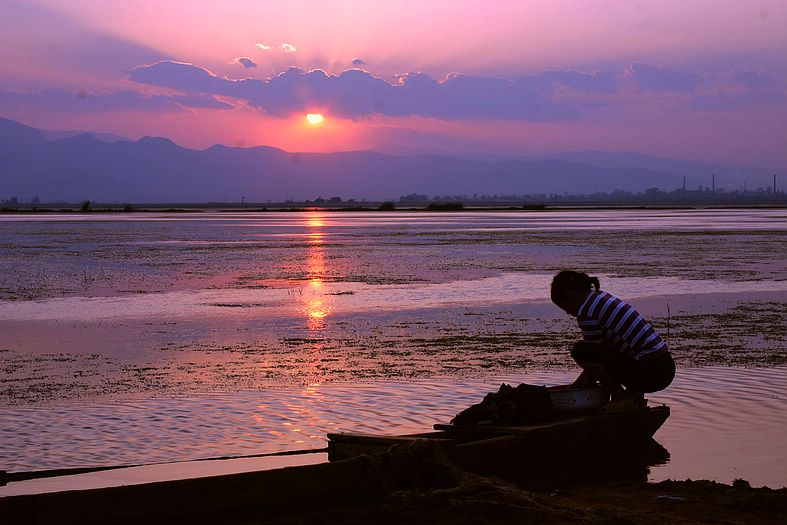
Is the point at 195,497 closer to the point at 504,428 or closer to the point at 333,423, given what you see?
the point at 504,428

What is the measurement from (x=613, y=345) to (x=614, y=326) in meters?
0.25

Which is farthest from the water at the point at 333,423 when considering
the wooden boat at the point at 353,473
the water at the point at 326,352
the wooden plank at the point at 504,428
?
the wooden plank at the point at 504,428

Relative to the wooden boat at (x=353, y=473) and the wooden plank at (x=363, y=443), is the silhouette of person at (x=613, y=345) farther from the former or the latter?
the wooden plank at (x=363, y=443)

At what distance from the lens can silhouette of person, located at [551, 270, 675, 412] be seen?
406 inches

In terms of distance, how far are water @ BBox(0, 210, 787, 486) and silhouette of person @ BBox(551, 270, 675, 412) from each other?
0.84 m

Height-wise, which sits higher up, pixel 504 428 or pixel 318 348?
pixel 504 428

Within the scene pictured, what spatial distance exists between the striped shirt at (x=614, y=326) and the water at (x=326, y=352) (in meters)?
1.20

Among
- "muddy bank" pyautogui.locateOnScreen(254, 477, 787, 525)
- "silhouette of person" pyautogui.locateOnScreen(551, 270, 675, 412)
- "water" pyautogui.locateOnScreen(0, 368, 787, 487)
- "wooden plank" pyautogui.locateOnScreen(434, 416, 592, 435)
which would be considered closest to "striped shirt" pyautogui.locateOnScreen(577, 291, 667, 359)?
"silhouette of person" pyautogui.locateOnScreen(551, 270, 675, 412)

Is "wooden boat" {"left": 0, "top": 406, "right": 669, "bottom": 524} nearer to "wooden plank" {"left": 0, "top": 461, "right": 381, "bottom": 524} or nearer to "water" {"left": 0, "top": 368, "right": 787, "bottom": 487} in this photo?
"wooden plank" {"left": 0, "top": 461, "right": 381, "bottom": 524}

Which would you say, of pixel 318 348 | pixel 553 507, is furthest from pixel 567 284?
pixel 318 348

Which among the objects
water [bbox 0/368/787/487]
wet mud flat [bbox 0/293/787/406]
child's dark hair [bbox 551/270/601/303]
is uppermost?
child's dark hair [bbox 551/270/601/303]

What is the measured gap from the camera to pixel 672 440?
11.2 meters

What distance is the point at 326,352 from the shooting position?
16.9 meters

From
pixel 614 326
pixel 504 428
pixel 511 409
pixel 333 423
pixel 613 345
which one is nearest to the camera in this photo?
pixel 504 428
